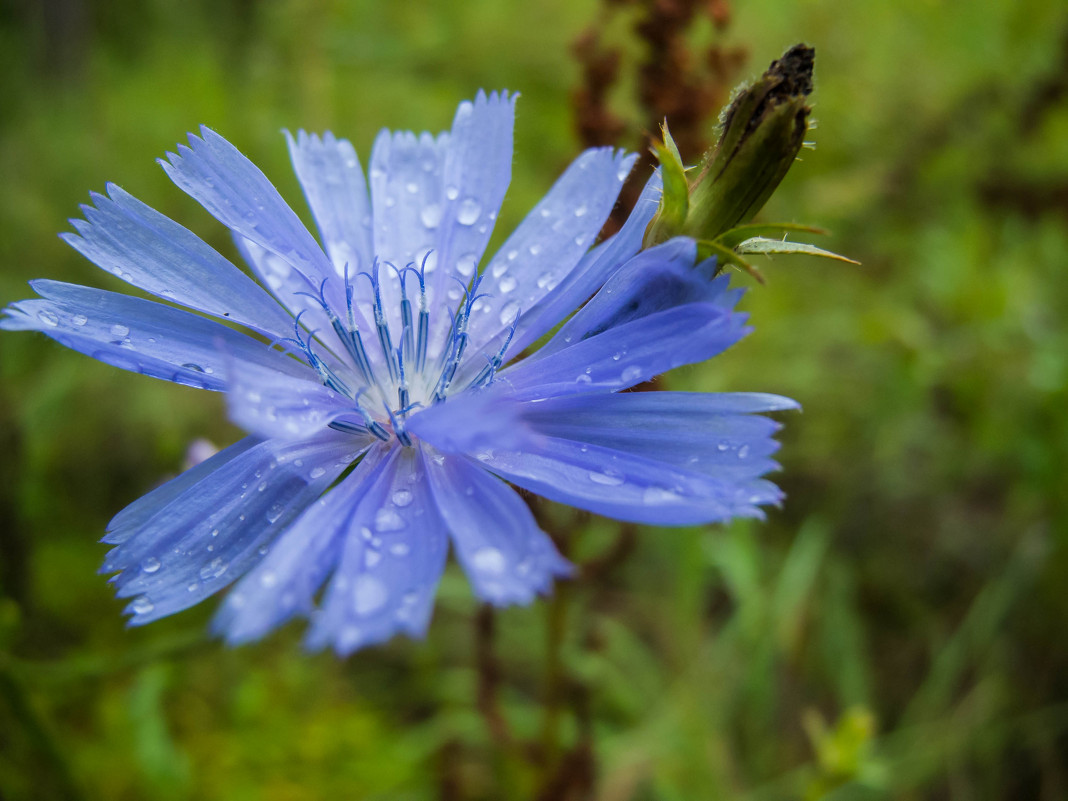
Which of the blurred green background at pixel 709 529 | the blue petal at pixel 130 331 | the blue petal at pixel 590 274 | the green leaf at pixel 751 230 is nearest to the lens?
the green leaf at pixel 751 230

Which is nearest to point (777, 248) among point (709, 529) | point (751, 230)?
point (751, 230)

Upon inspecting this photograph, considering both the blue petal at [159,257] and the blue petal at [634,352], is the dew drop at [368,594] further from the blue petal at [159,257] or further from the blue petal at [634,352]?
the blue petal at [159,257]

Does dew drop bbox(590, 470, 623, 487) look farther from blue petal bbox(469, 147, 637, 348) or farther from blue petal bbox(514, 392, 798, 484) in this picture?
blue petal bbox(469, 147, 637, 348)

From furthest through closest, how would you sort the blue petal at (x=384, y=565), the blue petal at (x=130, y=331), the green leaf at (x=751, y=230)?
1. the blue petal at (x=130, y=331)
2. the green leaf at (x=751, y=230)
3. the blue petal at (x=384, y=565)

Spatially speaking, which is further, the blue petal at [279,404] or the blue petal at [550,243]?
the blue petal at [550,243]

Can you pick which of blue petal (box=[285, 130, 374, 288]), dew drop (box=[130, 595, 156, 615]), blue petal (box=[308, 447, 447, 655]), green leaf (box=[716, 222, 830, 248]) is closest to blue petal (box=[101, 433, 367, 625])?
dew drop (box=[130, 595, 156, 615])

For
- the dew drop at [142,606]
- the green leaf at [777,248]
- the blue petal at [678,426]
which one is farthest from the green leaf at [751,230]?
the dew drop at [142,606]

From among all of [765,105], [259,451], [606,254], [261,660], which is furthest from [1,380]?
[765,105]
